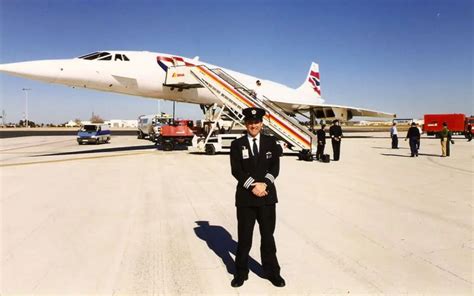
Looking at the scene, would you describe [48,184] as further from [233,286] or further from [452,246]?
[452,246]

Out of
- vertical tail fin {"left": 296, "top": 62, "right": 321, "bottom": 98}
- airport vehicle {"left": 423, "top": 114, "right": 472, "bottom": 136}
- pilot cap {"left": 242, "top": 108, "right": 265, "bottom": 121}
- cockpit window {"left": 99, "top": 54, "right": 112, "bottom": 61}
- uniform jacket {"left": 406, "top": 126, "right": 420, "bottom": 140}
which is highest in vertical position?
vertical tail fin {"left": 296, "top": 62, "right": 321, "bottom": 98}

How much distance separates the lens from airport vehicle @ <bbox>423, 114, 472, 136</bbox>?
3628 cm

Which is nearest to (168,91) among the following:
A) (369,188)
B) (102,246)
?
(369,188)

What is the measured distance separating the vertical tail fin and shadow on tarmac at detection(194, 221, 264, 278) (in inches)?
1365

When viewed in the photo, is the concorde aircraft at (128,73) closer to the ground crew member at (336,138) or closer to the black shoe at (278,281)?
the ground crew member at (336,138)

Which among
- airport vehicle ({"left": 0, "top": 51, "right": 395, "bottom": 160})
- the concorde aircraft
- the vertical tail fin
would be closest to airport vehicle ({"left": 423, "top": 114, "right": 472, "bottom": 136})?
the vertical tail fin

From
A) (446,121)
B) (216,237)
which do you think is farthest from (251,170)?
(446,121)

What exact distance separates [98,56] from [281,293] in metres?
14.4

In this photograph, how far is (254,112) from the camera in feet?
12.1

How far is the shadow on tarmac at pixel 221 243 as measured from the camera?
13.0 feet

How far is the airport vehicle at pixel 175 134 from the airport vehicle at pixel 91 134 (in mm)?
8617

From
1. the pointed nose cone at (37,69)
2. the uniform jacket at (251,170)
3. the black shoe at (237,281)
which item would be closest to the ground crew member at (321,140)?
the pointed nose cone at (37,69)

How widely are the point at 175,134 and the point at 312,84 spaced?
23.9 meters

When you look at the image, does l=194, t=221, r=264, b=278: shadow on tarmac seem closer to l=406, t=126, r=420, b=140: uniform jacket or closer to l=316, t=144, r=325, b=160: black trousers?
l=316, t=144, r=325, b=160: black trousers
